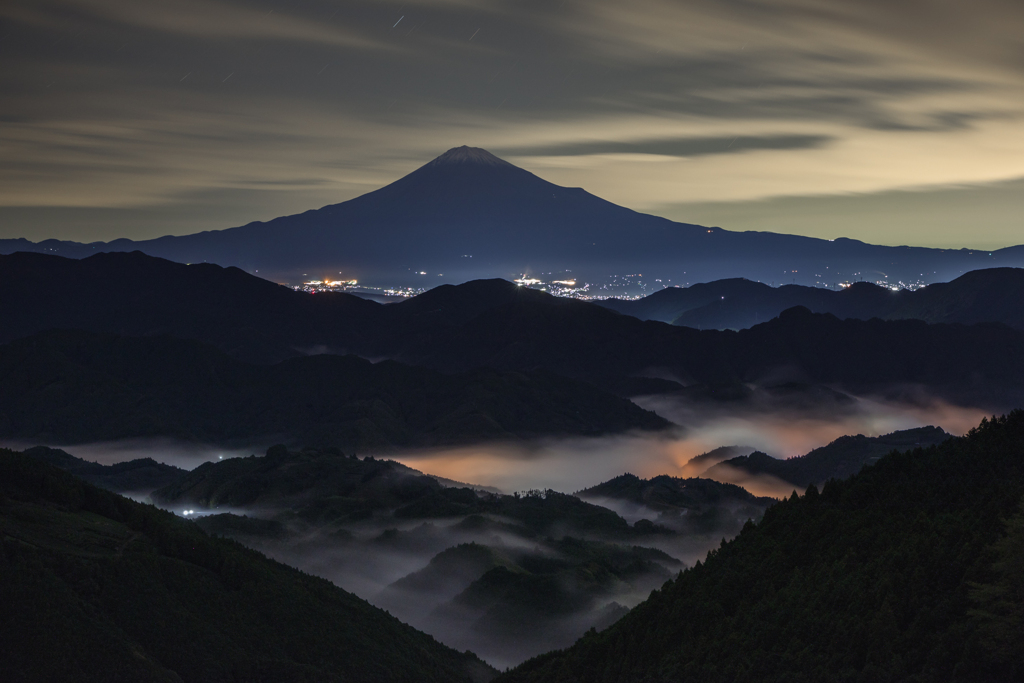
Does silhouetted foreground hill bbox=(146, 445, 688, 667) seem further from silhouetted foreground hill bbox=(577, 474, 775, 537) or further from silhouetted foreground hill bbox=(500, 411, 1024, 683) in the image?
silhouetted foreground hill bbox=(500, 411, 1024, 683)

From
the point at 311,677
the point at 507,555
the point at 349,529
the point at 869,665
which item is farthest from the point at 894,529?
the point at 349,529

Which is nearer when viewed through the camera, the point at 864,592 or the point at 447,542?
the point at 864,592

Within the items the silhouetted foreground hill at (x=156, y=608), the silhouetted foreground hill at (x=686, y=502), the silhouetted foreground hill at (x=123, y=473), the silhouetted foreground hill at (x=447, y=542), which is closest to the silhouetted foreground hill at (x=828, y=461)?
the silhouetted foreground hill at (x=686, y=502)

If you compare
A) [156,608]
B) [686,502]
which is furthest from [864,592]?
[686,502]

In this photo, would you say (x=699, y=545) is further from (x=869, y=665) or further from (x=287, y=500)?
(x=869, y=665)

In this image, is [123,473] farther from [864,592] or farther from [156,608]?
[864,592]

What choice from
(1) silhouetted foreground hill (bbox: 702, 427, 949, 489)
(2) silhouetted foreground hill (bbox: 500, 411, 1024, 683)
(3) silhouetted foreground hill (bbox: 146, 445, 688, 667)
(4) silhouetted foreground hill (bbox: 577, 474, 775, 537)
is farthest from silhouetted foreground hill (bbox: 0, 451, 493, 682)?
(1) silhouetted foreground hill (bbox: 702, 427, 949, 489)
